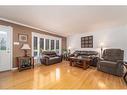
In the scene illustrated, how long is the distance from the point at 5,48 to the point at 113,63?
4.41 metres

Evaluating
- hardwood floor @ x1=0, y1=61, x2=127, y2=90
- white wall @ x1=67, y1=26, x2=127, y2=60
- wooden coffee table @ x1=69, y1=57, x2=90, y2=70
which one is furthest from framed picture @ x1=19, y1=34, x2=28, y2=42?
white wall @ x1=67, y1=26, x2=127, y2=60

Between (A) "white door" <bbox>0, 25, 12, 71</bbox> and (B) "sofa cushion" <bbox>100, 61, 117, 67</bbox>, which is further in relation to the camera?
(A) "white door" <bbox>0, 25, 12, 71</bbox>

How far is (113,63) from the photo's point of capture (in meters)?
3.70

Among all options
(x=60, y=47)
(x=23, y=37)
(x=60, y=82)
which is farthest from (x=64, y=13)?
(x=60, y=47)

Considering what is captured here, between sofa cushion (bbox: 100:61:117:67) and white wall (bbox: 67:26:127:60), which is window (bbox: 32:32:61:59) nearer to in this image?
white wall (bbox: 67:26:127:60)

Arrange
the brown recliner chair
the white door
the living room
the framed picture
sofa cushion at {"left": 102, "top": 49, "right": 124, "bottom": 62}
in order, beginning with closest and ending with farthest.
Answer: the living room
the brown recliner chair
the white door
sofa cushion at {"left": 102, "top": 49, "right": 124, "bottom": 62}
the framed picture

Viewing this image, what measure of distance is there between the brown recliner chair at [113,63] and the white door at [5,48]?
3.94 m

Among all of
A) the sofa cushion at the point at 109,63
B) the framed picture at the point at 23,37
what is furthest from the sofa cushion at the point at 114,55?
the framed picture at the point at 23,37

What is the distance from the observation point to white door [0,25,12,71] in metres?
4.02

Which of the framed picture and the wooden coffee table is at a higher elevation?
the framed picture

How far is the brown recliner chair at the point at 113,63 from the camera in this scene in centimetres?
355

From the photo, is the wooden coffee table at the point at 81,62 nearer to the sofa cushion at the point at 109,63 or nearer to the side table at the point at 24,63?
the sofa cushion at the point at 109,63
